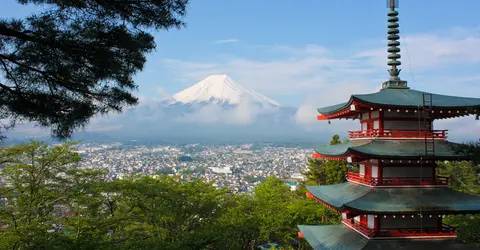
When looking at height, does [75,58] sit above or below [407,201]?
above

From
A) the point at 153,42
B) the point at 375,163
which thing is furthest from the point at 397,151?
the point at 153,42

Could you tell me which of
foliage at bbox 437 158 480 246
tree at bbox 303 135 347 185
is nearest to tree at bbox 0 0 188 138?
foliage at bbox 437 158 480 246

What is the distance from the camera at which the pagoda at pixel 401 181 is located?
9.46 meters

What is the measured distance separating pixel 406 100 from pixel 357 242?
4.38 meters

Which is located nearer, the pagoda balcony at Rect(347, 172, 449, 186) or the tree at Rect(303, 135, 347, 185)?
the pagoda balcony at Rect(347, 172, 449, 186)

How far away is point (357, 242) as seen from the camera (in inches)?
394

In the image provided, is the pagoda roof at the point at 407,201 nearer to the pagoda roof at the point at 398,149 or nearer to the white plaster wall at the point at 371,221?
the white plaster wall at the point at 371,221

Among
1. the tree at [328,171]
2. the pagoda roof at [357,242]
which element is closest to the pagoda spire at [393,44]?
the pagoda roof at [357,242]

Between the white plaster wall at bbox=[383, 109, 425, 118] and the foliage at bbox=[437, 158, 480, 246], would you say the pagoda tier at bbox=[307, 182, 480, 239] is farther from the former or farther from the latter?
the foliage at bbox=[437, 158, 480, 246]

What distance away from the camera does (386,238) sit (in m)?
9.72

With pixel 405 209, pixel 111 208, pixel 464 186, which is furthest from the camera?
pixel 464 186

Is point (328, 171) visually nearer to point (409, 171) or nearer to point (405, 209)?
point (409, 171)

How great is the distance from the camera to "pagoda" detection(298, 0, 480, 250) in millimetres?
9461

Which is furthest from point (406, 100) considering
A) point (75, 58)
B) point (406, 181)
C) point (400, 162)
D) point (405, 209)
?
point (75, 58)
